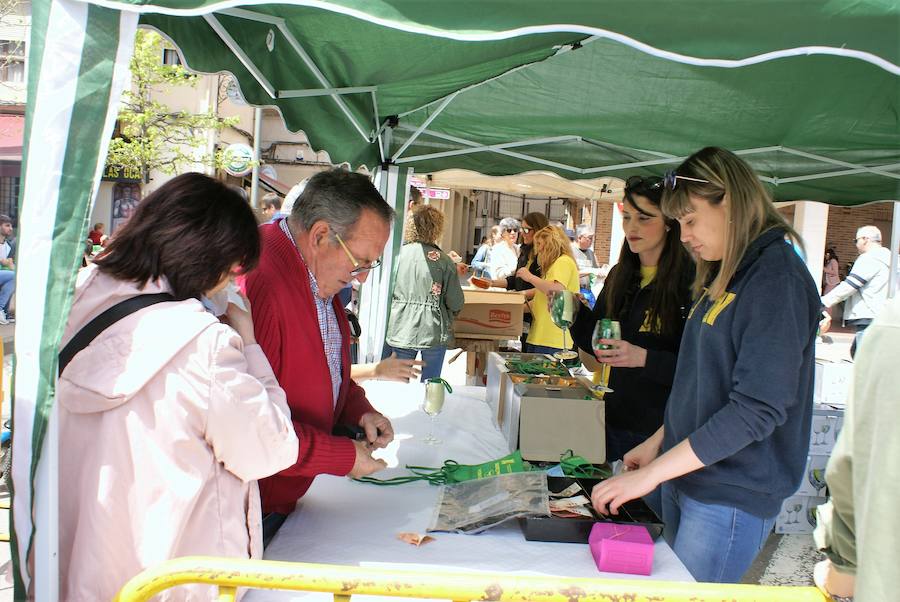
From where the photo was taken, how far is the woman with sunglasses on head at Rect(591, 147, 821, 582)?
1.70 meters

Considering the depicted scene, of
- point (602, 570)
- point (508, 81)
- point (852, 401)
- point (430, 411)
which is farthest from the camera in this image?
point (508, 81)

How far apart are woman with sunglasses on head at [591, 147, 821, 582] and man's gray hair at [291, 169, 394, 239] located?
0.86 metres

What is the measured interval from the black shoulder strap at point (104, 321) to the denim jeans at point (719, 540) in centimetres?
142

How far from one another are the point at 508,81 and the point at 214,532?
2.87m

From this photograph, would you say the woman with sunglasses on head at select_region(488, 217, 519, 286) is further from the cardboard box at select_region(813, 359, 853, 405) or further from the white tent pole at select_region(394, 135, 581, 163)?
the cardboard box at select_region(813, 359, 853, 405)

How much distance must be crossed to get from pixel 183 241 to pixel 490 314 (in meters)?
4.84

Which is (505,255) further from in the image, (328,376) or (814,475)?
(328,376)

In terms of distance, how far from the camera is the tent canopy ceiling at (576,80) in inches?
60.3

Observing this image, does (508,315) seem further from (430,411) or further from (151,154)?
(151,154)

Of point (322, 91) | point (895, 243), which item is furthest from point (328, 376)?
point (895, 243)

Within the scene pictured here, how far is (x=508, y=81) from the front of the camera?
3.66 metres

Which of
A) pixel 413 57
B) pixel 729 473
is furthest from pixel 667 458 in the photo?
pixel 413 57

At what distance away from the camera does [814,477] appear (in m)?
4.11

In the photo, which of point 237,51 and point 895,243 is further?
point 895,243
